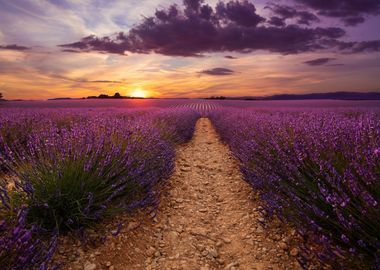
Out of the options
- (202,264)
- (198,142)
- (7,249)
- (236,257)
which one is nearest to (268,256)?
(236,257)

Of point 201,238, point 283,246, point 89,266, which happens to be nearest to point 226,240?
point 201,238

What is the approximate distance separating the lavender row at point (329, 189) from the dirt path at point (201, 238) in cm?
24

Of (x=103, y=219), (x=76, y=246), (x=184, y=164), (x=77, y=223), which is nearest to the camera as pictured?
(x=76, y=246)

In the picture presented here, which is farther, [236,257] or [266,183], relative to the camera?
[266,183]

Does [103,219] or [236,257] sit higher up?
[103,219]

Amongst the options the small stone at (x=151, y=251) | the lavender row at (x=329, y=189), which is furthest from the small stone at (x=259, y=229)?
the small stone at (x=151, y=251)

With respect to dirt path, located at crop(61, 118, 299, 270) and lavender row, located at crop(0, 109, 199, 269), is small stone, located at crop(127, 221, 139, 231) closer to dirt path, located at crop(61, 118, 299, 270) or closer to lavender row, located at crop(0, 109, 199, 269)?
dirt path, located at crop(61, 118, 299, 270)

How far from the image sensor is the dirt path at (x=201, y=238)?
2.13 meters

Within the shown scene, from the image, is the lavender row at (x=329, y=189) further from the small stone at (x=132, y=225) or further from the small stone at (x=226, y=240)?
the small stone at (x=132, y=225)

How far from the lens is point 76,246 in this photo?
2.06 m

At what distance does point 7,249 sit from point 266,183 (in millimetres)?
2396

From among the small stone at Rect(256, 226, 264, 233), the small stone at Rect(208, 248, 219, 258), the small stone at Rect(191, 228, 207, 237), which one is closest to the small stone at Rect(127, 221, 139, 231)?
the small stone at Rect(191, 228, 207, 237)

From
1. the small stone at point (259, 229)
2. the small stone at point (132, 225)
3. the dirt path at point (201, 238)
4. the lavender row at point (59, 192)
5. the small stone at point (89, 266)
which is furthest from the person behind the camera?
the small stone at point (259, 229)

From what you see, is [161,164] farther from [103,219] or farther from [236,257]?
[236,257]
